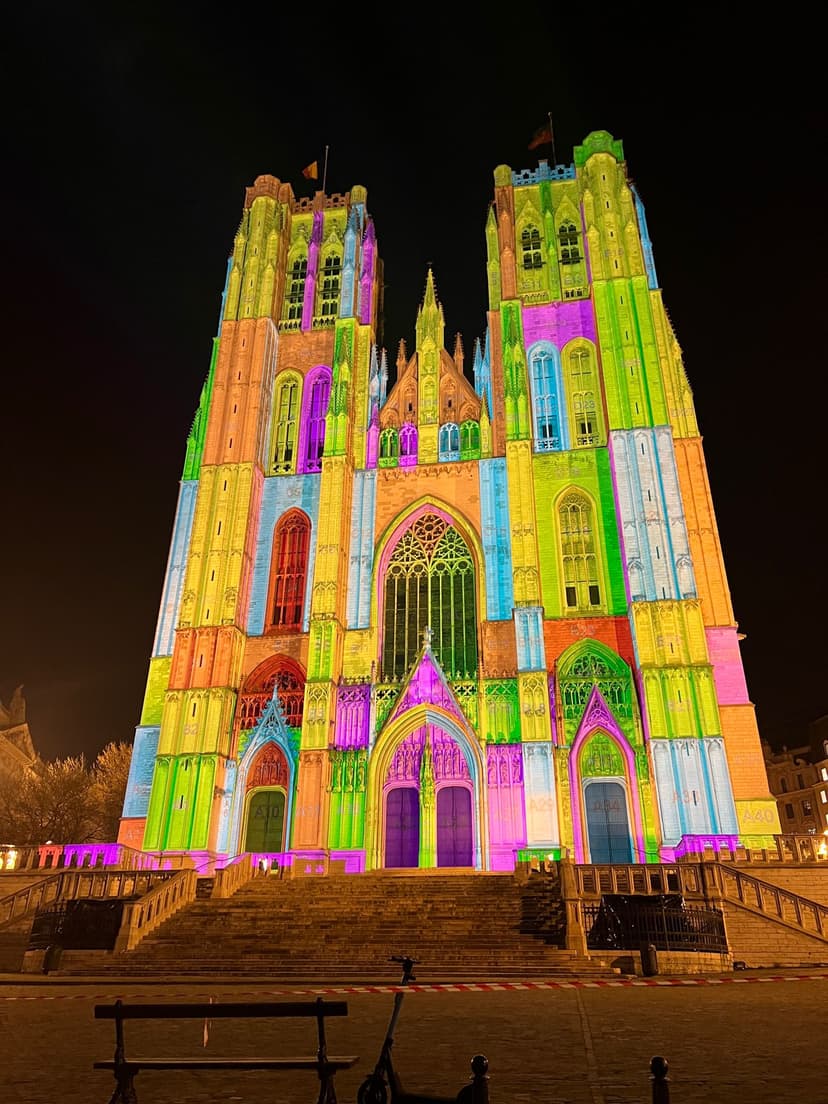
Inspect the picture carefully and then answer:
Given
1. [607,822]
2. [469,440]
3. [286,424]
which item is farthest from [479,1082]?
[286,424]

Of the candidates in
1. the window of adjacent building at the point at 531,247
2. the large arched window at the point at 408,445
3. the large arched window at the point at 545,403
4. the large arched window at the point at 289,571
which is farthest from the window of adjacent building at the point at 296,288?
the large arched window at the point at 545,403

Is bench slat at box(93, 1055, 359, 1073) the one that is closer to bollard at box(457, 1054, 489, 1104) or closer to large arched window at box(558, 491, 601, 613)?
bollard at box(457, 1054, 489, 1104)

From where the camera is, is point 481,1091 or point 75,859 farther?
point 75,859

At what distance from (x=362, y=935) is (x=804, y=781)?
2070 inches

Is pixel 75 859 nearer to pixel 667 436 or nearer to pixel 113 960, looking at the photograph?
pixel 113 960

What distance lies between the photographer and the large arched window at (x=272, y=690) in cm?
3200

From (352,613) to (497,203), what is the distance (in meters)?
23.8

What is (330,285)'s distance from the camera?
43250mm

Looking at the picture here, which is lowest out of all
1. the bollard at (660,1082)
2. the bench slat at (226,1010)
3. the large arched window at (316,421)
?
the bollard at (660,1082)

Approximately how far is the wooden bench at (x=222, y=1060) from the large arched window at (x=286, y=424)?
33.5 metres

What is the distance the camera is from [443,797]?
29781 millimetres

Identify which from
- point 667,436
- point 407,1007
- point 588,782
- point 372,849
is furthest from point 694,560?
point 407,1007

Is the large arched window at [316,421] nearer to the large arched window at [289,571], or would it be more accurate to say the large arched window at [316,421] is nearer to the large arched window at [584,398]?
the large arched window at [289,571]

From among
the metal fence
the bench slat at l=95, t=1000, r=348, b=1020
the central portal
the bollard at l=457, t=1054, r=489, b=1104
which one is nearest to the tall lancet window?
the central portal
